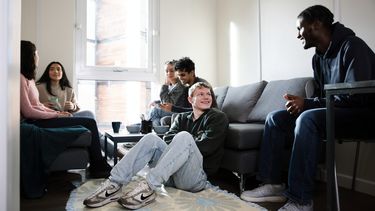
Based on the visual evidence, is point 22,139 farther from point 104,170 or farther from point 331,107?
point 331,107

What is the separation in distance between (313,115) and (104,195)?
1198 millimetres

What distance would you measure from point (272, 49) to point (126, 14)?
1890mm

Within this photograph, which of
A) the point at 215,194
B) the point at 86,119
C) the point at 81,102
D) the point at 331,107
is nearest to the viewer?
the point at 331,107

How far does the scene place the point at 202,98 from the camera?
2070 millimetres

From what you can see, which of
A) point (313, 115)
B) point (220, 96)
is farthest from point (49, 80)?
point (313, 115)

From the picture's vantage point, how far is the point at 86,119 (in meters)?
2.34

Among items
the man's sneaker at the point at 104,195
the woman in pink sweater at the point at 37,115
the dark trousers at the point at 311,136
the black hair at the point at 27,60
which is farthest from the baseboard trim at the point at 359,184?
the black hair at the point at 27,60

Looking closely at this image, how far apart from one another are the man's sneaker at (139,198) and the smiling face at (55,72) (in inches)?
72.5

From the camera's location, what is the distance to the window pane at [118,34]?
11.8ft

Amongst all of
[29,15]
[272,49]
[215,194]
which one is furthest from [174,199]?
[29,15]

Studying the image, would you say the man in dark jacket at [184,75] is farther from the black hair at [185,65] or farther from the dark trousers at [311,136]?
the dark trousers at [311,136]

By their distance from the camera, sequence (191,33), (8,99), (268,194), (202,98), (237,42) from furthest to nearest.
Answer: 1. (191,33)
2. (237,42)
3. (202,98)
4. (268,194)
5. (8,99)

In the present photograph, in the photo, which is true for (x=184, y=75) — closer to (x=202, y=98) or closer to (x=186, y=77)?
(x=186, y=77)

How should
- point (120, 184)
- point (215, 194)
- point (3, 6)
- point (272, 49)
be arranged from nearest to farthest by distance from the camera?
point (3, 6)
point (120, 184)
point (215, 194)
point (272, 49)
